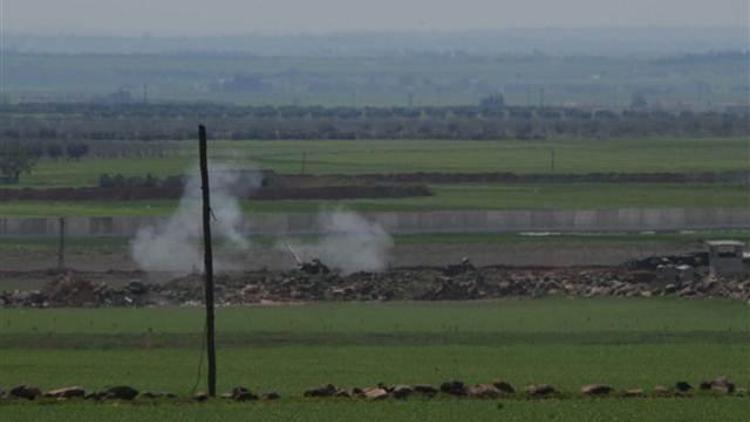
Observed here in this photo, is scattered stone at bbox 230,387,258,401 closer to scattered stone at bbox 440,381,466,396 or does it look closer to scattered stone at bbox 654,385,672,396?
scattered stone at bbox 440,381,466,396

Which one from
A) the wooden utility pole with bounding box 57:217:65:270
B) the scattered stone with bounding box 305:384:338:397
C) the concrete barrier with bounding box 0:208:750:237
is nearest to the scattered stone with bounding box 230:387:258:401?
the scattered stone with bounding box 305:384:338:397

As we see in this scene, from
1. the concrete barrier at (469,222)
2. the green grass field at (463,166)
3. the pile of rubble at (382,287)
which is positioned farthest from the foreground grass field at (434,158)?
the pile of rubble at (382,287)

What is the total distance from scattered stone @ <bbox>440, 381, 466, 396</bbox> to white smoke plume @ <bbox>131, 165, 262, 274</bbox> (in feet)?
85.0

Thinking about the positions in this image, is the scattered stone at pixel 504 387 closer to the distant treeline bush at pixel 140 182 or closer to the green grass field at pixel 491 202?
the green grass field at pixel 491 202

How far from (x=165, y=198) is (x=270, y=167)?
2331 cm

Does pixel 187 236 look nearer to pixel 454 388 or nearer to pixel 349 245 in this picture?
pixel 349 245

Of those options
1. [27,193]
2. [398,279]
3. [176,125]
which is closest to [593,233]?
[398,279]

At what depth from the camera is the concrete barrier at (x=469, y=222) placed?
220 feet

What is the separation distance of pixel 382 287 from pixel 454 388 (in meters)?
22.2

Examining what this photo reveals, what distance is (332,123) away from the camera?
164 metres

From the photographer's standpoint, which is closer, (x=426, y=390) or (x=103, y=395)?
(x=103, y=395)

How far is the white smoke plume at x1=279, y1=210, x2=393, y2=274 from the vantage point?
194 ft

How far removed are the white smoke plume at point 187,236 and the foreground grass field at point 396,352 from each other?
9862 mm

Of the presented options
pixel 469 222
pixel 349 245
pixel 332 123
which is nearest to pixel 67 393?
pixel 349 245
